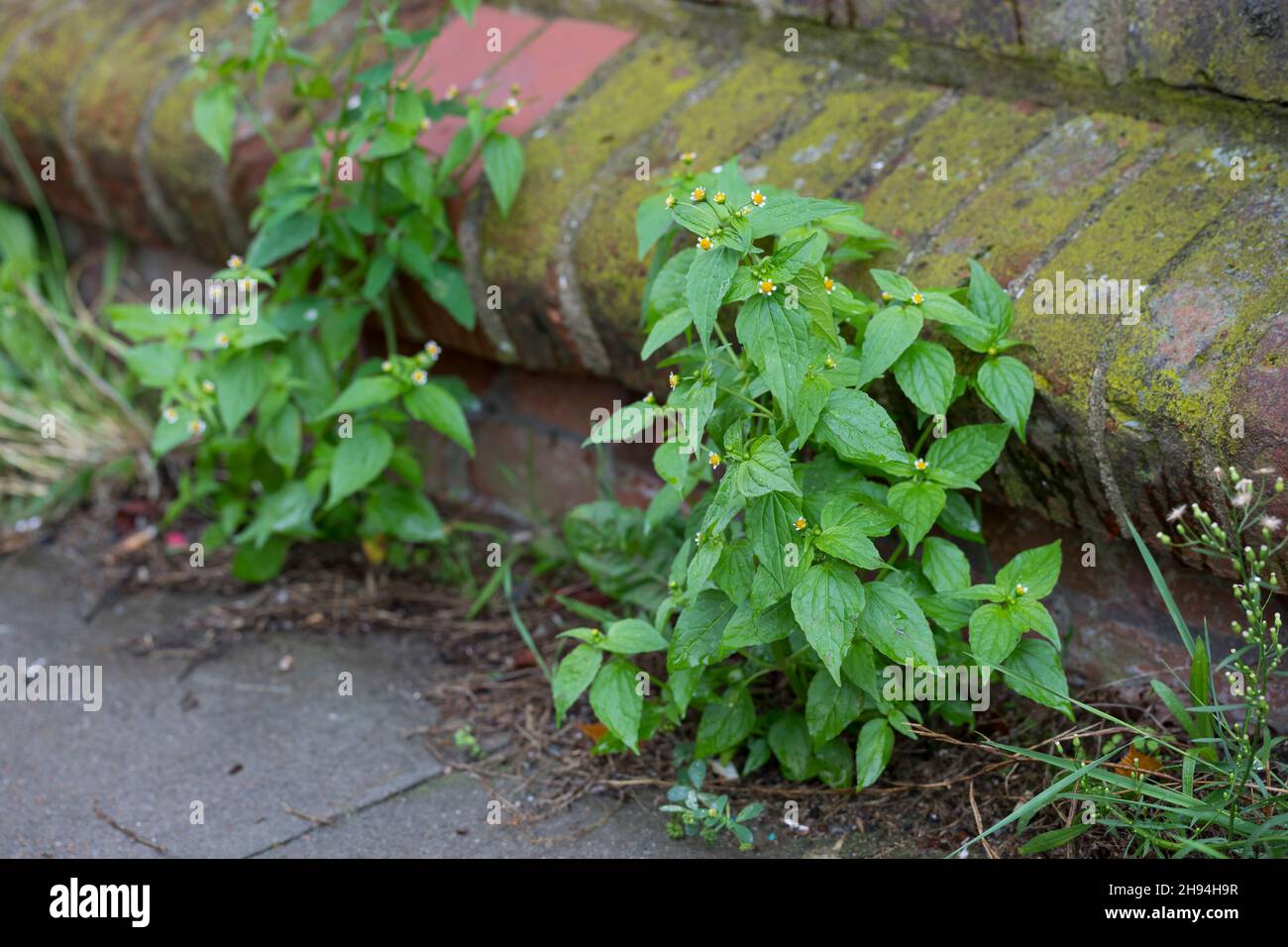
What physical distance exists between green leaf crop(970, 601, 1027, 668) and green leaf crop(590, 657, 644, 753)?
49 cm

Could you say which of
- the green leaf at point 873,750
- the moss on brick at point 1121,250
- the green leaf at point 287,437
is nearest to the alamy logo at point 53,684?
the green leaf at point 287,437

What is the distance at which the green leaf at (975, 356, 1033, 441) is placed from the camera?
1.81 metres

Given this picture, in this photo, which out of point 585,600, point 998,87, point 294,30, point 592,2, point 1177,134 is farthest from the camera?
point 294,30

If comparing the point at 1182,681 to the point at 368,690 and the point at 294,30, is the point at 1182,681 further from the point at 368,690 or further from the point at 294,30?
the point at 294,30

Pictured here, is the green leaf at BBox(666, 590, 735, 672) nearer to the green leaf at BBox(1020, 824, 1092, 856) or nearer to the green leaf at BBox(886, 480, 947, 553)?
the green leaf at BBox(886, 480, 947, 553)

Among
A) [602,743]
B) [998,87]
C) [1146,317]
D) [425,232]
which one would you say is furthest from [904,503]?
[425,232]

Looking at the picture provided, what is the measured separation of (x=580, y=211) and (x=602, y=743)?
2.99 ft

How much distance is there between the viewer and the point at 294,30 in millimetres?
2982

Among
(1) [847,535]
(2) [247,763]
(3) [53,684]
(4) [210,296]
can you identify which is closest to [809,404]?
(1) [847,535]

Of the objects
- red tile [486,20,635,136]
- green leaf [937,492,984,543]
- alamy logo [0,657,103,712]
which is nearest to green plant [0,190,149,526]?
alamy logo [0,657,103,712]

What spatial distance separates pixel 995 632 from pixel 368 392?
116 centimetres

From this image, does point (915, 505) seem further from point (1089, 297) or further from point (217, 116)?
point (217, 116)

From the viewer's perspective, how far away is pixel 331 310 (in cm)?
263

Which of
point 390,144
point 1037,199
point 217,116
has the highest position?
point 217,116
